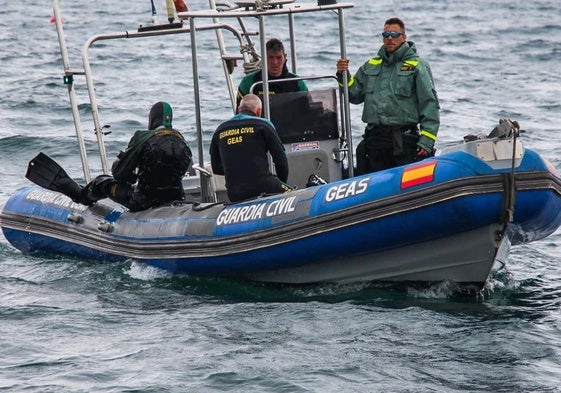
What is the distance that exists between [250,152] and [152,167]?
0.90 metres

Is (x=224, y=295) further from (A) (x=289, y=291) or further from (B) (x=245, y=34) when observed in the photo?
(B) (x=245, y=34)

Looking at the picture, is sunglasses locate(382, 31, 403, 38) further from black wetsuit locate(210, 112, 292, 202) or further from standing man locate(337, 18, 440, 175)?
black wetsuit locate(210, 112, 292, 202)

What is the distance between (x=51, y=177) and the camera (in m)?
9.25

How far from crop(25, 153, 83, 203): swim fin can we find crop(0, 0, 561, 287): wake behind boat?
0.01 meters

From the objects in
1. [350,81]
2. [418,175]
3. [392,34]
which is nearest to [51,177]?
[350,81]

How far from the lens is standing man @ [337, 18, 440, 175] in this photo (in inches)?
327

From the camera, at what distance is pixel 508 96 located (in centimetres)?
1833

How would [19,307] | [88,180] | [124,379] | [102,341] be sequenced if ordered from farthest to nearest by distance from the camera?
1. [88,180]
2. [19,307]
3. [102,341]
4. [124,379]

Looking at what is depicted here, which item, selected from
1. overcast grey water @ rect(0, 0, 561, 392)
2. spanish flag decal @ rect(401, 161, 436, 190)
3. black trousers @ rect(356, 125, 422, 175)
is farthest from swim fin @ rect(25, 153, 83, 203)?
spanish flag decal @ rect(401, 161, 436, 190)

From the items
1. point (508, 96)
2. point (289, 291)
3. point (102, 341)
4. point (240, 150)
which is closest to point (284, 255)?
point (289, 291)

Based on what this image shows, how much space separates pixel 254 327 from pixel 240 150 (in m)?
1.46

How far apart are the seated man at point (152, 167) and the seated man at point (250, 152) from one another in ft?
1.53

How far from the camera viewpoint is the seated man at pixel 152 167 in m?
8.48

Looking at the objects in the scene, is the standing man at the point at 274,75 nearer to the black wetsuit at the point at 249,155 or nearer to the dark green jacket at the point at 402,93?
the dark green jacket at the point at 402,93
